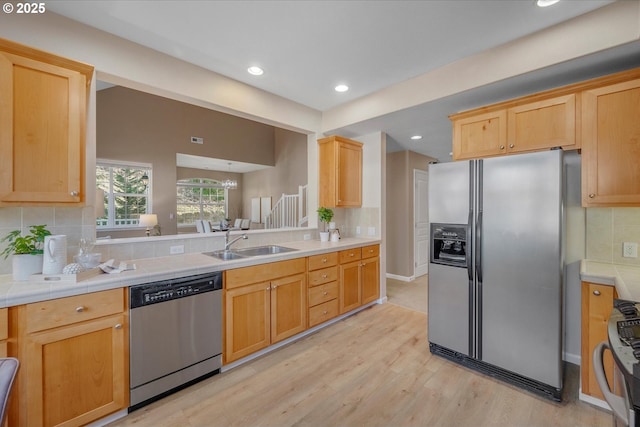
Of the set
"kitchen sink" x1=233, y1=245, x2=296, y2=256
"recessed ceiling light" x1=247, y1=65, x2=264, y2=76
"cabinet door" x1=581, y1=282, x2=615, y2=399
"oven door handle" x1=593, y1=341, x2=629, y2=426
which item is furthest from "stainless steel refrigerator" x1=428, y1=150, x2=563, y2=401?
"recessed ceiling light" x1=247, y1=65, x2=264, y2=76

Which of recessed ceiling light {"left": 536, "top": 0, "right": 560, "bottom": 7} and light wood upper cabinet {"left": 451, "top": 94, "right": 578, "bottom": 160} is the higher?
recessed ceiling light {"left": 536, "top": 0, "right": 560, "bottom": 7}

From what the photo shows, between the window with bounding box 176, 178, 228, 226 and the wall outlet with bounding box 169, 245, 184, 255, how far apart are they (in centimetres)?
656

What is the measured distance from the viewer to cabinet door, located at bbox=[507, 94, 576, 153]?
6.81 ft

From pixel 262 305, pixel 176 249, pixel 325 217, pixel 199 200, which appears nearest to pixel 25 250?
pixel 176 249

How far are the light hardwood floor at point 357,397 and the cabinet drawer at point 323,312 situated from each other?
313 millimetres

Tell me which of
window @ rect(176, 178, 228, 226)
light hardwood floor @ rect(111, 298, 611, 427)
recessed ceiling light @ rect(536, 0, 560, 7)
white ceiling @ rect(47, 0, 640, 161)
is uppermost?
white ceiling @ rect(47, 0, 640, 161)

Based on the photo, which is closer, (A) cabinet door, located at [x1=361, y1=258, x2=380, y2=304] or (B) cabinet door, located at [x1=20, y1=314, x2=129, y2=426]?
(B) cabinet door, located at [x1=20, y1=314, x2=129, y2=426]

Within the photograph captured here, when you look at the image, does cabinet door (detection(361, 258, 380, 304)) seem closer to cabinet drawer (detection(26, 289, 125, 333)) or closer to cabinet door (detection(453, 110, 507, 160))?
cabinet door (detection(453, 110, 507, 160))

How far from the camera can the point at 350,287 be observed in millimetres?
3359

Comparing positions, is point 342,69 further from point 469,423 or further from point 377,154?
point 469,423

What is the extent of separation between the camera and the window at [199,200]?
8.98 m

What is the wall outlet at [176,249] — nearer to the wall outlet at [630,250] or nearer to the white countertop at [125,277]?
the white countertop at [125,277]

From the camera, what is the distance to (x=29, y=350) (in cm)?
145

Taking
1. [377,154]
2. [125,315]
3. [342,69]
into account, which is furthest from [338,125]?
[125,315]
